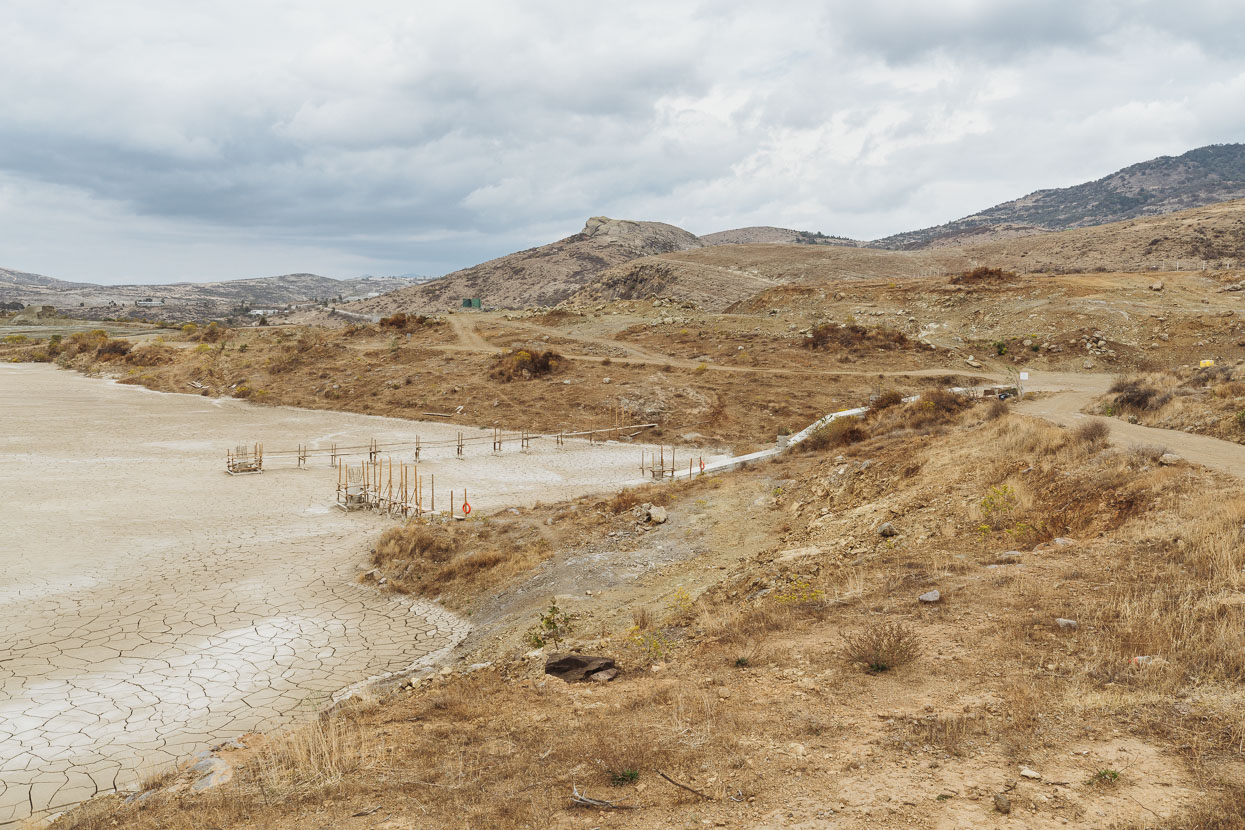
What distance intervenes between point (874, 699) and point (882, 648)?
79cm

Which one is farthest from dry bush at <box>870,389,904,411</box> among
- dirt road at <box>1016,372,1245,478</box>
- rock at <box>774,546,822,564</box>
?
rock at <box>774,546,822,564</box>

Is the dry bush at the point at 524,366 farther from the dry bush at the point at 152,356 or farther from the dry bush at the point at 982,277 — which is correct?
the dry bush at the point at 152,356

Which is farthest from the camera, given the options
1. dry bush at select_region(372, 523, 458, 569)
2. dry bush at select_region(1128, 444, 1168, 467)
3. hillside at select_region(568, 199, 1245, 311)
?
hillside at select_region(568, 199, 1245, 311)

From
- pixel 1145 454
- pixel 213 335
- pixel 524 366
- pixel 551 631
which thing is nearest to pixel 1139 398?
→ pixel 1145 454

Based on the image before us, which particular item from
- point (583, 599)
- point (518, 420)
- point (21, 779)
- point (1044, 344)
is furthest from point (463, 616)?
point (1044, 344)

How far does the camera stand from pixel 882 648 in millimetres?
6855

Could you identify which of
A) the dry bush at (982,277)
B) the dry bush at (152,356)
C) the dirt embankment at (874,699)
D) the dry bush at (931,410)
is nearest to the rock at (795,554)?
the dirt embankment at (874,699)

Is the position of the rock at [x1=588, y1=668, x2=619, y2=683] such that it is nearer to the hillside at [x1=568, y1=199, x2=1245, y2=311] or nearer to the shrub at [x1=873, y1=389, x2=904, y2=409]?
the shrub at [x1=873, y1=389, x2=904, y2=409]

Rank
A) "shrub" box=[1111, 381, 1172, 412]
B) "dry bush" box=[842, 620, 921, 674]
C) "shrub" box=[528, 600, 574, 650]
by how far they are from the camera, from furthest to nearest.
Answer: "shrub" box=[1111, 381, 1172, 412]
"shrub" box=[528, 600, 574, 650]
"dry bush" box=[842, 620, 921, 674]

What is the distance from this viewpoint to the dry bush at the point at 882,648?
6.79 m

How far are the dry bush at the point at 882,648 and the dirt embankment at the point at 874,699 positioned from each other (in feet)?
0.10

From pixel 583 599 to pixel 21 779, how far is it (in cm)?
784

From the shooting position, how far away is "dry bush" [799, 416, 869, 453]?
72.6 ft

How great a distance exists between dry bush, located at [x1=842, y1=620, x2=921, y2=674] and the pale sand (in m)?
7.38
